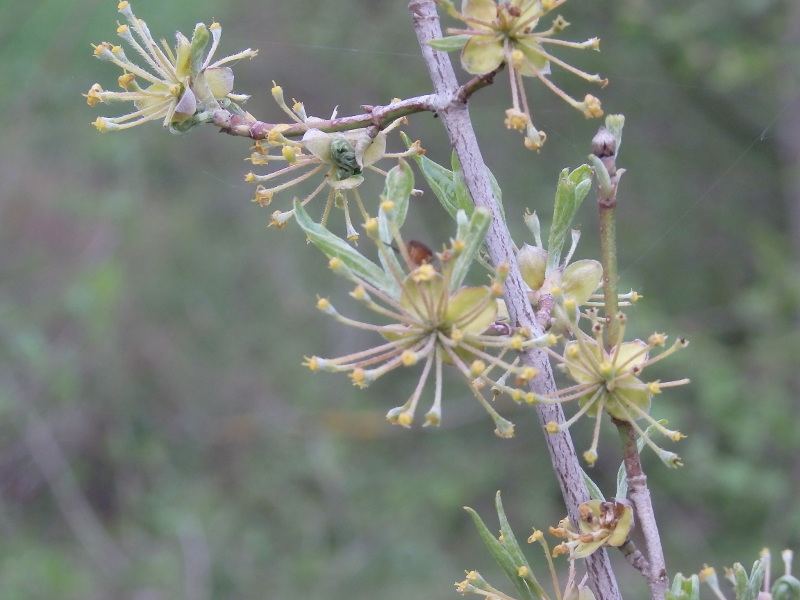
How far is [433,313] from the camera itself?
1.06 m

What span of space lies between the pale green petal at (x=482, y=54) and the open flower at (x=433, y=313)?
0.20 meters

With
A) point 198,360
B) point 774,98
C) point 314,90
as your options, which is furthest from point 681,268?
point 198,360

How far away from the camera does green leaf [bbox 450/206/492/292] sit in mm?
1029

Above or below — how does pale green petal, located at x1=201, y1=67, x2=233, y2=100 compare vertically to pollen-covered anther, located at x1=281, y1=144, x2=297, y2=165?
above

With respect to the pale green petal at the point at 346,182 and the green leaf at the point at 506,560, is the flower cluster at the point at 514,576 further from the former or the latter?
the pale green petal at the point at 346,182

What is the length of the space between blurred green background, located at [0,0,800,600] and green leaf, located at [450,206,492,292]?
421 cm

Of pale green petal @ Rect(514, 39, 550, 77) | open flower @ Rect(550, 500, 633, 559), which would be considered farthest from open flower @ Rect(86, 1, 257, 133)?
open flower @ Rect(550, 500, 633, 559)

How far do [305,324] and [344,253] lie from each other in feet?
19.7

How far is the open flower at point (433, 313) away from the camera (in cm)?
103

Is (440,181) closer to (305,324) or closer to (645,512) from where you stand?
(645,512)

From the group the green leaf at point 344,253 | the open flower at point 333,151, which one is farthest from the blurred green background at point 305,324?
the green leaf at point 344,253

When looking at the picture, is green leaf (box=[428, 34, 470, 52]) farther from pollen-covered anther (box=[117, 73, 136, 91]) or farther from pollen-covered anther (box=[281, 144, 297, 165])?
pollen-covered anther (box=[117, 73, 136, 91])

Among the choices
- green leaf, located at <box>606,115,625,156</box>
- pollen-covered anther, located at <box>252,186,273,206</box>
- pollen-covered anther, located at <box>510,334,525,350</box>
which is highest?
pollen-covered anther, located at <box>252,186,273,206</box>

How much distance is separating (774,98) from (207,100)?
5802mm
